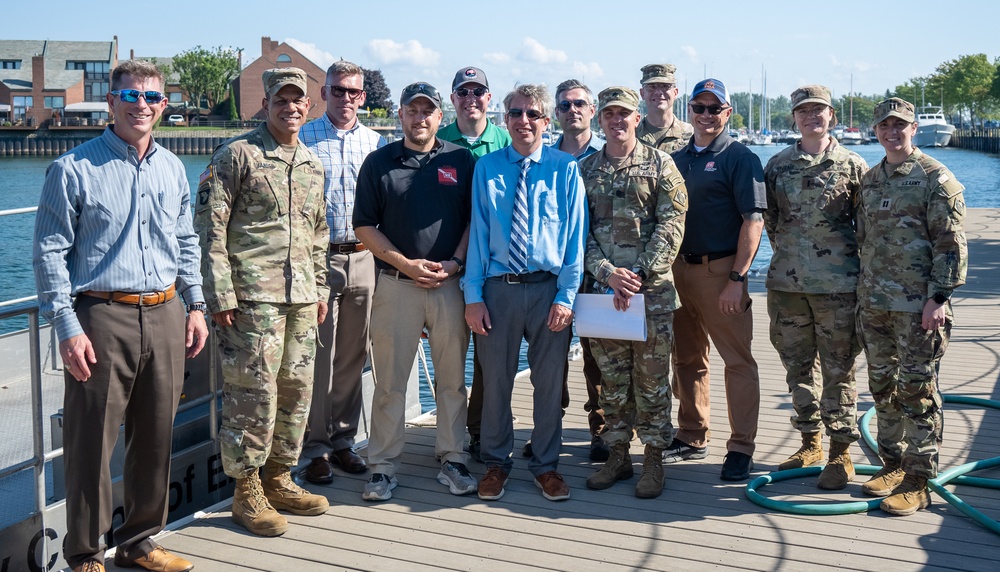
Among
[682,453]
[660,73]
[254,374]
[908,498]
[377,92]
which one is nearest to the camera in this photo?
[254,374]

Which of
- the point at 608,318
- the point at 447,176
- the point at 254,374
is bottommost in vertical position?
the point at 254,374

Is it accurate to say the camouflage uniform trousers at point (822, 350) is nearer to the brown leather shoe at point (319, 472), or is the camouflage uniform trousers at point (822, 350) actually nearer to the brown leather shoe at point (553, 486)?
the brown leather shoe at point (553, 486)

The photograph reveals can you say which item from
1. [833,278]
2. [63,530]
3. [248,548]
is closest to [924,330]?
[833,278]

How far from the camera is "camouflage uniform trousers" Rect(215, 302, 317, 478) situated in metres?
4.25

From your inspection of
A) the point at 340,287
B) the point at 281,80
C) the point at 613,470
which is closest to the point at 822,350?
the point at 613,470

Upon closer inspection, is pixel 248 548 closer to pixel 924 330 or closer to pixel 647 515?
pixel 647 515

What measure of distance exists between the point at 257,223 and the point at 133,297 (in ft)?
2.57

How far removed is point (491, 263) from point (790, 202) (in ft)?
5.10

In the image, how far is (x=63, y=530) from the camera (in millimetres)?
4391

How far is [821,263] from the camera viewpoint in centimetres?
476

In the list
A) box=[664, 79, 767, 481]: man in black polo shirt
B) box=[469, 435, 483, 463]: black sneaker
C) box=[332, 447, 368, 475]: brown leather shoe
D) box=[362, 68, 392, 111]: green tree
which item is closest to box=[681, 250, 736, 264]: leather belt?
Answer: box=[664, 79, 767, 481]: man in black polo shirt

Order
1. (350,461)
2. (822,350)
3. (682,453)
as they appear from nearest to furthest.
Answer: (822,350) → (350,461) → (682,453)

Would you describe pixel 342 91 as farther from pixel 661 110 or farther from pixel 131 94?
pixel 661 110

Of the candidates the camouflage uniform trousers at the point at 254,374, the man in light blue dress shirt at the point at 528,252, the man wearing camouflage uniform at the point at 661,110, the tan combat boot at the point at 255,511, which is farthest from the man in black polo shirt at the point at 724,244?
the tan combat boot at the point at 255,511
